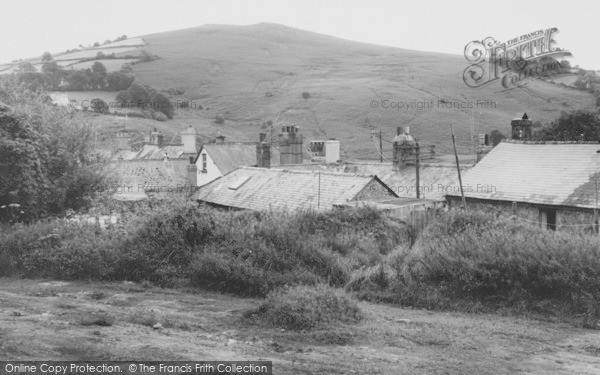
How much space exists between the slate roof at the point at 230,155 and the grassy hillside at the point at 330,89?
26.8 metres

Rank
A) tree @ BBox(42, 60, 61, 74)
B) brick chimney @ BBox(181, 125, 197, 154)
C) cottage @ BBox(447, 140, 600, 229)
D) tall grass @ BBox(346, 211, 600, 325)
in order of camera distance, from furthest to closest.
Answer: tree @ BBox(42, 60, 61, 74) < brick chimney @ BBox(181, 125, 197, 154) < cottage @ BBox(447, 140, 600, 229) < tall grass @ BBox(346, 211, 600, 325)

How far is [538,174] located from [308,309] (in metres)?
19.1

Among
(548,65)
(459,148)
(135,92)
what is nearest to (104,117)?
(135,92)

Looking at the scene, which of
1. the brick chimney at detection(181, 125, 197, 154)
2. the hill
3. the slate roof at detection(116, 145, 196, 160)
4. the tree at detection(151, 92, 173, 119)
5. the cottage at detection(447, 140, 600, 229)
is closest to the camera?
the cottage at detection(447, 140, 600, 229)

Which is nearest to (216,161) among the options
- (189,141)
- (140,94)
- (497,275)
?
(189,141)

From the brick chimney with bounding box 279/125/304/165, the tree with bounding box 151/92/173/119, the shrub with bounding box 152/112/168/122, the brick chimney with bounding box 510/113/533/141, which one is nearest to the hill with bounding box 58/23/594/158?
the shrub with bounding box 152/112/168/122

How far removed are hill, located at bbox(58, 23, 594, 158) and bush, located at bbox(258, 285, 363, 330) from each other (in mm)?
60520

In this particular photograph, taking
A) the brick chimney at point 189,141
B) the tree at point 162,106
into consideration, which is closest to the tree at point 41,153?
the brick chimney at point 189,141

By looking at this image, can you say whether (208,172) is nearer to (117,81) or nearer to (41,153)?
(41,153)

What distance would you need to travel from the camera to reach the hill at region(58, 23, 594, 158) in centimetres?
8444

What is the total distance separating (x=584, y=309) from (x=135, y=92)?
87098 mm

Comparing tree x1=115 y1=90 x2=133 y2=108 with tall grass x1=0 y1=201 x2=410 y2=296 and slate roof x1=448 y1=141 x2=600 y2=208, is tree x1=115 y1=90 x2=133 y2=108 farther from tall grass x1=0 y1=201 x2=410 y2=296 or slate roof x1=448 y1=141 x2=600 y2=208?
tall grass x1=0 y1=201 x2=410 y2=296

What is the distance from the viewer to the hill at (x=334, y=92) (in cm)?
8444

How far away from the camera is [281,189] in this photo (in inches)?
1107
